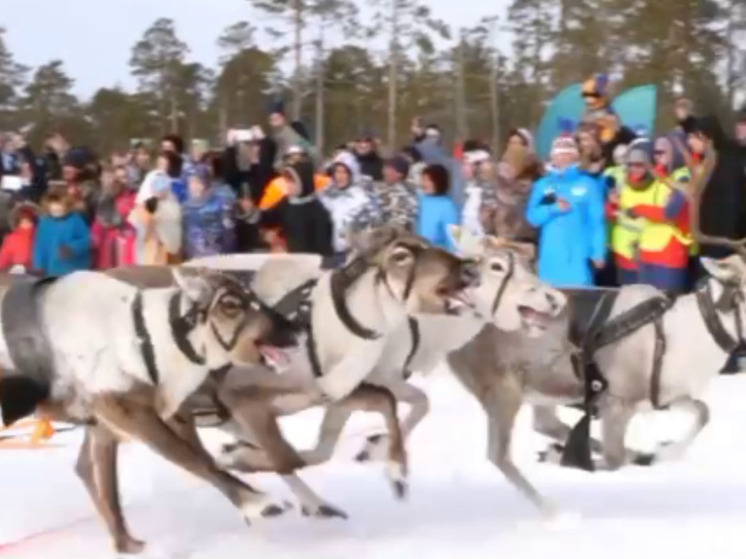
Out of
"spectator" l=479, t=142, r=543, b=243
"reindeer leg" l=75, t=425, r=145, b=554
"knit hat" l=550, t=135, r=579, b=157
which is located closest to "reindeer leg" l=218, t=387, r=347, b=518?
"reindeer leg" l=75, t=425, r=145, b=554

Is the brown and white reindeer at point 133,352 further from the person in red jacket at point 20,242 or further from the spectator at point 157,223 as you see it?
the person in red jacket at point 20,242

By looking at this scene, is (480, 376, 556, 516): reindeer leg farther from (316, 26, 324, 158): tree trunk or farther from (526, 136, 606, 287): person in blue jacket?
(316, 26, 324, 158): tree trunk

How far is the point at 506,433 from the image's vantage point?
6609mm

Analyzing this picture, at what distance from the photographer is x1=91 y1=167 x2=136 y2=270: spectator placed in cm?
1109

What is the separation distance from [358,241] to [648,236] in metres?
4.57

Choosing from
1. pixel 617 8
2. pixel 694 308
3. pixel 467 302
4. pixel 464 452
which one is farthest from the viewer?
pixel 617 8

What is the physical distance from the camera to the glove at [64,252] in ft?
35.5

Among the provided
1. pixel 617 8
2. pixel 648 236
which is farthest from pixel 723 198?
pixel 617 8

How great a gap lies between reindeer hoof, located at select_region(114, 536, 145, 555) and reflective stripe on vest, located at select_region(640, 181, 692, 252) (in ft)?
17.6

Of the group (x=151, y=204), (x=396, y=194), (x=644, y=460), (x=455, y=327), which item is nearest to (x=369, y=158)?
(x=151, y=204)

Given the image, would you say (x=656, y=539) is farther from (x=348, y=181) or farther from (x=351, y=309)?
(x=348, y=181)

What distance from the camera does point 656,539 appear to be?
5.90 meters

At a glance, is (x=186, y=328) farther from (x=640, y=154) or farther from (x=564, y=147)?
(x=640, y=154)

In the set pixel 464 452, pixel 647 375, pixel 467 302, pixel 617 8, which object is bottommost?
pixel 464 452
